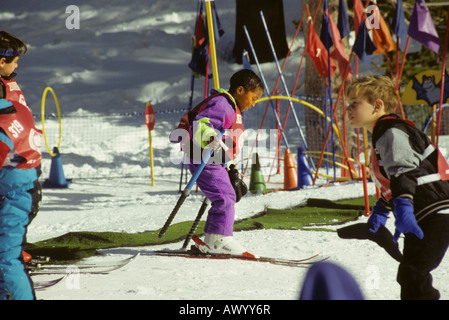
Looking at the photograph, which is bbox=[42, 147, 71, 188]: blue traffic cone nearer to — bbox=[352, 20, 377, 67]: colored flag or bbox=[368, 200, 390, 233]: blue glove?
bbox=[352, 20, 377, 67]: colored flag

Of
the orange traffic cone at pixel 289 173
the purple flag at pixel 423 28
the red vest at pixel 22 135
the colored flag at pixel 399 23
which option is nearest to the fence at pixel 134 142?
the orange traffic cone at pixel 289 173

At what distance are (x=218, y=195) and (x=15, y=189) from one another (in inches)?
67.8

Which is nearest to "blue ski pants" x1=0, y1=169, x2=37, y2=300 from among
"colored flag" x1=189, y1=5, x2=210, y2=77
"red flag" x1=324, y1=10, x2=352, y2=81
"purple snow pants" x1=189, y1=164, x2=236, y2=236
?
"purple snow pants" x1=189, y1=164, x2=236, y2=236

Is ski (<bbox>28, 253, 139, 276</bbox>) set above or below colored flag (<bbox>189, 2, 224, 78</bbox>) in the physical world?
below

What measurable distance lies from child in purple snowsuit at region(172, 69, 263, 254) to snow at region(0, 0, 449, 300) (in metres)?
0.25

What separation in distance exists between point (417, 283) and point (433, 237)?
0.19 metres

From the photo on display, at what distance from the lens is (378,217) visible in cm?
244

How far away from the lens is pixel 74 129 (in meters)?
18.8

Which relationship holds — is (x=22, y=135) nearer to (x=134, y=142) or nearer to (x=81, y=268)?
(x=81, y=268)

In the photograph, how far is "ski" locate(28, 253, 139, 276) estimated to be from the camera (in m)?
3.72

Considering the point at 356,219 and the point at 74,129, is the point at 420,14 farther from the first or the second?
the point at 74,129

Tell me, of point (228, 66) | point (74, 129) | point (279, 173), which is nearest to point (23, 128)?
point (279, 173)

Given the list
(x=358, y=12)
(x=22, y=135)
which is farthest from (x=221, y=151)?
(x=358, y=12)
